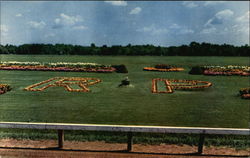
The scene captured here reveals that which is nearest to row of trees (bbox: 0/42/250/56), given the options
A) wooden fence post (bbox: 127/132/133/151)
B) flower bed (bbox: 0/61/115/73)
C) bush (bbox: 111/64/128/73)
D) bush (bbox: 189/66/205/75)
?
flower bed (bbox: 0/61/115/73)

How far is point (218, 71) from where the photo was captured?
1080 inches

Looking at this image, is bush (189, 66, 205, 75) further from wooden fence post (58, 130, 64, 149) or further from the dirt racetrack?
wooden fence post (58, 130, 64, 149)

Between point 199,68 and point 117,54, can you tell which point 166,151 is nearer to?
point 199,68

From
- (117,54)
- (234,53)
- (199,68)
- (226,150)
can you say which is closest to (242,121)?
(226,150)

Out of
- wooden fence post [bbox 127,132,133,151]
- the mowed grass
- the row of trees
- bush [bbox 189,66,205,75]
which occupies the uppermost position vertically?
the row of trees

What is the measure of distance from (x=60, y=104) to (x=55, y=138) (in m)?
6.18

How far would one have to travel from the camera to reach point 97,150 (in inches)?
249

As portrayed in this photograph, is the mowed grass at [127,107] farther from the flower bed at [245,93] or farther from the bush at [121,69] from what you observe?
the bush at [121,69]

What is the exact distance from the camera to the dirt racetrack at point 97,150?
5992 millimetres

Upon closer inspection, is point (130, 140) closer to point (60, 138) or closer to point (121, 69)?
point (60, 138)

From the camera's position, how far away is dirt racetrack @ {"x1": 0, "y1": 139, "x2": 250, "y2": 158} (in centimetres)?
599

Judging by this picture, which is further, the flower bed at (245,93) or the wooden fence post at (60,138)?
the flower bed at (245,93)

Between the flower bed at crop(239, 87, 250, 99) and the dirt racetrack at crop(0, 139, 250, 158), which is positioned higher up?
the flower bed at crop(239, 87, 250, 99)

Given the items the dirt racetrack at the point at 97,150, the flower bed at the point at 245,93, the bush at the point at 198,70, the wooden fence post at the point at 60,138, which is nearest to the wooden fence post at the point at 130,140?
the dirt racetrack at the point at 97,150
